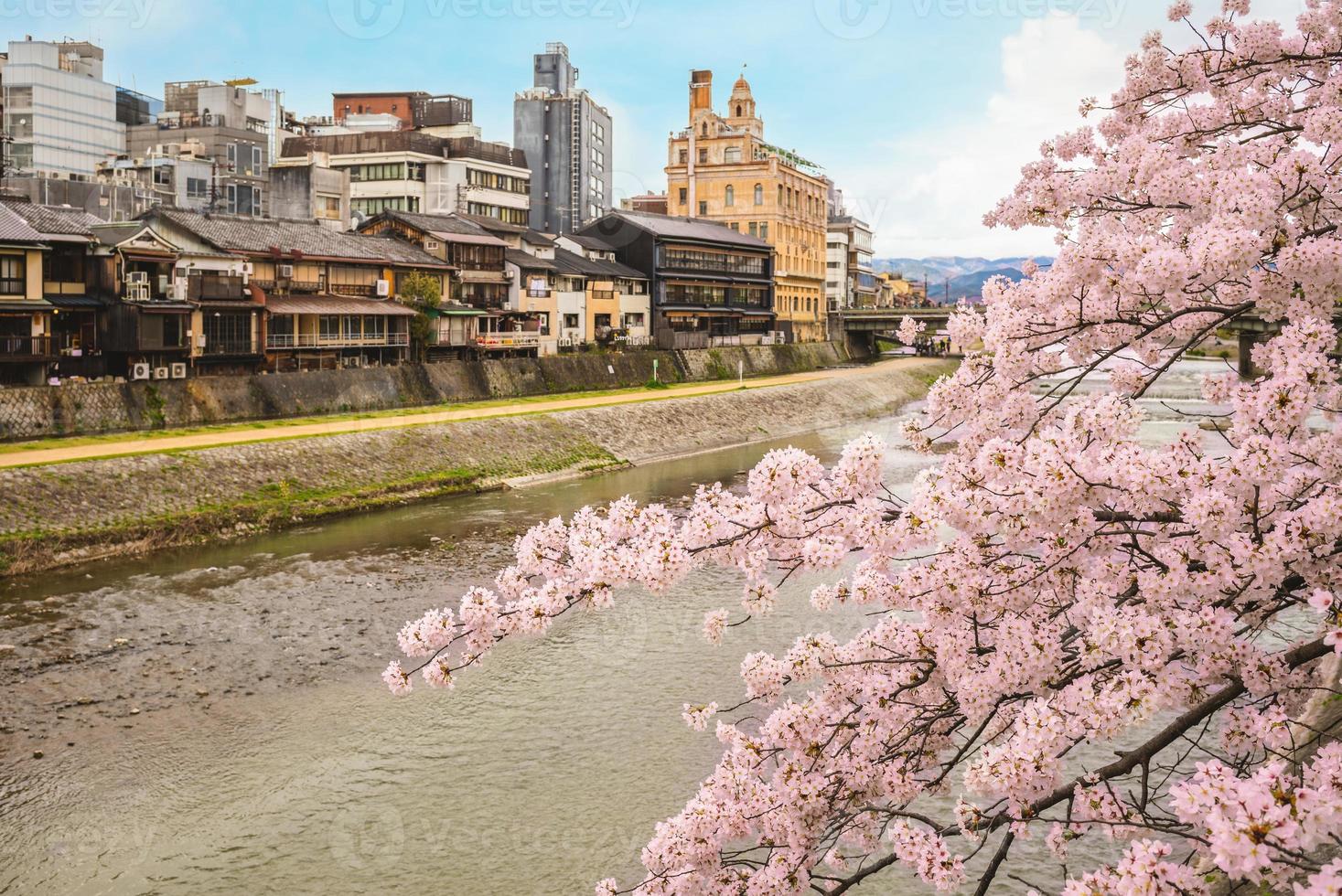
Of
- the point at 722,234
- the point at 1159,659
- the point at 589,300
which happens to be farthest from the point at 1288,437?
the point at 722,234

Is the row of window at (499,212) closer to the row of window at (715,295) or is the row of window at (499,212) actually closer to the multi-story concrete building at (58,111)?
the row of window at (715,295)

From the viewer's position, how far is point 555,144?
93688 millimetres

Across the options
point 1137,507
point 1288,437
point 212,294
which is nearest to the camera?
point 1288,437

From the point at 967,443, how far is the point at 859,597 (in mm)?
1256

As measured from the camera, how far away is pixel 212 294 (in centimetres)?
3978

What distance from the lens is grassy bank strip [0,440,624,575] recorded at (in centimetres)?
2373

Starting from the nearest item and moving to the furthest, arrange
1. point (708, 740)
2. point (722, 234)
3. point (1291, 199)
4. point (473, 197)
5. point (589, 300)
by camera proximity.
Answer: point (1291, 199) → point (708, 740) → point (589, 300) → point (473, 197) → point (722, 234)

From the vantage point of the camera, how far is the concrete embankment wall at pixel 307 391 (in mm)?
32250

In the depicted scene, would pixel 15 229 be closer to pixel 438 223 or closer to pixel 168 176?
pixel 438 223

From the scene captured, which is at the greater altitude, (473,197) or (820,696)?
(473,197)

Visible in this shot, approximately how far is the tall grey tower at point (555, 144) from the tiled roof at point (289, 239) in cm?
4372

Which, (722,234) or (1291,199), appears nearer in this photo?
(1291,199)

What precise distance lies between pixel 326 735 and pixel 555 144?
277 feet

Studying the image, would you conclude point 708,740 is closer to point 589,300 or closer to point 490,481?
point 490,481
